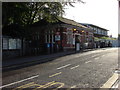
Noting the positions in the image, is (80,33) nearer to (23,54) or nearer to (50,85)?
(23,54)

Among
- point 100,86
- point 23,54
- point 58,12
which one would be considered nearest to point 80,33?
point 58,12

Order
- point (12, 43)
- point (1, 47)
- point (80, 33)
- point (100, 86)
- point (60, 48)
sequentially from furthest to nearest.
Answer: point (80, 33) → point (60, 48) → point (12, 43) → point (1, 47) → point (100, 86)

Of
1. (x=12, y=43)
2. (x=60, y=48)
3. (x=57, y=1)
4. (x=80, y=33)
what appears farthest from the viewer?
(x=80, y=33)

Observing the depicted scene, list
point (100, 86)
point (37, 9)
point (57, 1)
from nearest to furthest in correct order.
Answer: point (100, 86) → point (57, 1) → point (37, 9)

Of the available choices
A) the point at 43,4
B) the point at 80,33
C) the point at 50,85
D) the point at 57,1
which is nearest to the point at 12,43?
the point at 43,4

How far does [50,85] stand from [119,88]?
2685 millimetres

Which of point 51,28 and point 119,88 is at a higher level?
point 51,28

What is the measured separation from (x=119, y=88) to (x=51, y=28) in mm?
15013

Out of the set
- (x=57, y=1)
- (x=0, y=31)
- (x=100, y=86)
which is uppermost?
(x=57, y=1)

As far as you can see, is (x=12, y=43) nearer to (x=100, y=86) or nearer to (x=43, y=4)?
(x=43, y=4)

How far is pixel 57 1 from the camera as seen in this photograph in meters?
17.9

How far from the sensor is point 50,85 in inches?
216

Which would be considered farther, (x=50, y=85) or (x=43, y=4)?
(x=43, y=4)

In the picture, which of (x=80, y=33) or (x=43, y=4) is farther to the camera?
(x=80, y=33)
